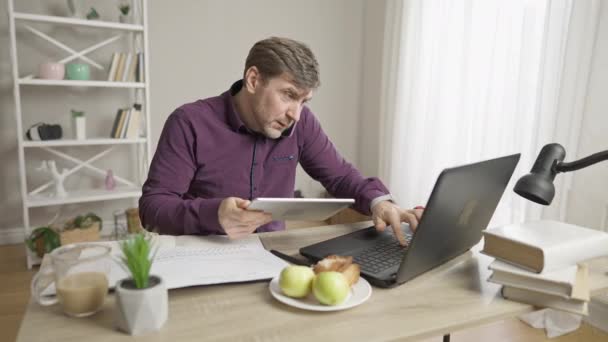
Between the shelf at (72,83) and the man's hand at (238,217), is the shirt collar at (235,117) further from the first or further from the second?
the shelf at (72,83)

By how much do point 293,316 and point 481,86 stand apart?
209 cm

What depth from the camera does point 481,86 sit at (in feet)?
8.06

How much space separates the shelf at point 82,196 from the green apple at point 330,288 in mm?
2392

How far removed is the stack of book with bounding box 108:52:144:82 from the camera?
9.12 ft

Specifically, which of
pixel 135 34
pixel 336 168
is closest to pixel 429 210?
pixel 336 168

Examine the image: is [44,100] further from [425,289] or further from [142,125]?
[425,289]

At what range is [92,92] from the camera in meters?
3.05

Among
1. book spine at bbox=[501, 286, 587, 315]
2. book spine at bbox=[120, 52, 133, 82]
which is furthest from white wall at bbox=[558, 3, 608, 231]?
book spine at bbox=[120, 52, 133, 82]

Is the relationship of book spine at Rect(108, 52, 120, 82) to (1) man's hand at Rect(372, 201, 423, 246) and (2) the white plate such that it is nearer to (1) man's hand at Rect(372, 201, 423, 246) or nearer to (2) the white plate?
(1) man's hand at Rect(372, 201, 423, 246)

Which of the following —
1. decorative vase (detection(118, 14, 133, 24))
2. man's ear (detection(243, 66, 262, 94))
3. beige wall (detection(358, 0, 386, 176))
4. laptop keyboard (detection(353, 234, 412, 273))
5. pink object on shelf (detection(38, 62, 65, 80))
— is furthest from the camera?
beige wall (detection(358, 0, 386, 176))

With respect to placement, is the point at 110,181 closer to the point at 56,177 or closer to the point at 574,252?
the point at 56,177

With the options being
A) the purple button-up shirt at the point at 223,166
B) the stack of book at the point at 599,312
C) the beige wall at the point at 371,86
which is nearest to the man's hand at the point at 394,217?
the purple button-up shirt at the point at 223,166

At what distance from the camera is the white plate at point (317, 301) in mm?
761

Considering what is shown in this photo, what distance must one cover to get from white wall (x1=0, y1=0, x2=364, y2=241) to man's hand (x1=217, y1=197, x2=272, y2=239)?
239cm
